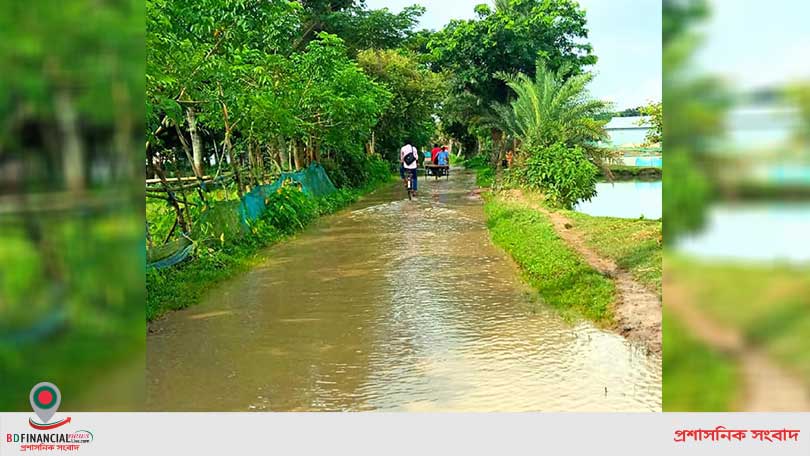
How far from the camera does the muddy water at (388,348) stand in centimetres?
516

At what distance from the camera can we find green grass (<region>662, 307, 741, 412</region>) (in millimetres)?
2510

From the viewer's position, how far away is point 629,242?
33.3 feet

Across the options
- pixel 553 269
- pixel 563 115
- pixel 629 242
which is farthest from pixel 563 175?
pixel 553 269

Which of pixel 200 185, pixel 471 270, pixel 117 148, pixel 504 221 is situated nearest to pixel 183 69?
pixel 200 185

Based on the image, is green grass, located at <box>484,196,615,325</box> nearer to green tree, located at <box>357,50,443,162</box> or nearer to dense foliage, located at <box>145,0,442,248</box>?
dense foliage, located at <box>145,0,442,248</box>

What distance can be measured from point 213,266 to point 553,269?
4498mm

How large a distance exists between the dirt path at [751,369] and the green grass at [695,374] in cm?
3

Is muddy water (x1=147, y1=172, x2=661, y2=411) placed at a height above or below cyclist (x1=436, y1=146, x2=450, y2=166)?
below

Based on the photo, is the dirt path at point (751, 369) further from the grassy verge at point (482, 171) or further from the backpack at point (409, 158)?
the grassy verge at point (482, 171)

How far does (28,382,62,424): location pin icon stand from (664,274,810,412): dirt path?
266 cm

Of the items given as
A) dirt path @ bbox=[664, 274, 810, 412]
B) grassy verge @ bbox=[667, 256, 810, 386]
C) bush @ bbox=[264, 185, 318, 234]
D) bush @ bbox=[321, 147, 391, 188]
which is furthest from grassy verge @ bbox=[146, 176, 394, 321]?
bush @ bbox=[321, 147, 391, 188]

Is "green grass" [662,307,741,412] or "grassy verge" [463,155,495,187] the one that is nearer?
"green grass" [662,307,741,412]

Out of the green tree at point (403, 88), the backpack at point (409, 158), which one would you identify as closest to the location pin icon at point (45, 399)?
the backpack at point (409, 158)

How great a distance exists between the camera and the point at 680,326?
8.56 ft
